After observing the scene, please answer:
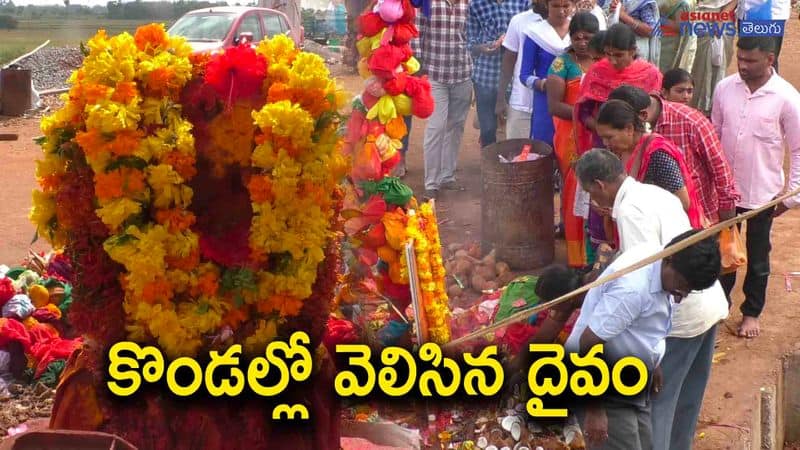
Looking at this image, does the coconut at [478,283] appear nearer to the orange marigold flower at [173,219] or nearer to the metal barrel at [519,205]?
the metal barrel at [519,205]

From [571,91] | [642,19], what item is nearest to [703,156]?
[571,91]

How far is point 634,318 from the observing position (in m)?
3.01

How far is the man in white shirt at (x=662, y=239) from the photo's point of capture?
328 cm

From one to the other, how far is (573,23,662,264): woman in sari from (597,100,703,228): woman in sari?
83 centimetres

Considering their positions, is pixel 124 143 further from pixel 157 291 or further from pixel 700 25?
pixel 700 25

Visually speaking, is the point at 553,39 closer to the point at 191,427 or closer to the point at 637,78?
the point at 637,78

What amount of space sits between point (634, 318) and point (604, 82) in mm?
2180

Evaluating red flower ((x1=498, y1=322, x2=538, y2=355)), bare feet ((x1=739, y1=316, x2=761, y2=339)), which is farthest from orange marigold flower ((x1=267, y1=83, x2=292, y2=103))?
bare feet ((x1=739, y1=316, x2=761, y2=339))

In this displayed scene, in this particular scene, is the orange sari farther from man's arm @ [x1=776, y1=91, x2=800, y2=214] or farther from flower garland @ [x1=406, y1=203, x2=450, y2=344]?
flower garland @ [x1=406, y1=203, x2=450, y2=344]

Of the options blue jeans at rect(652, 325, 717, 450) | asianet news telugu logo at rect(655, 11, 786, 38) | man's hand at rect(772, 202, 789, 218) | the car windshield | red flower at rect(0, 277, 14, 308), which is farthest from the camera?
the car windshield

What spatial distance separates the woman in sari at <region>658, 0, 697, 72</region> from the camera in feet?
25.2

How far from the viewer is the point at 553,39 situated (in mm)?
5875

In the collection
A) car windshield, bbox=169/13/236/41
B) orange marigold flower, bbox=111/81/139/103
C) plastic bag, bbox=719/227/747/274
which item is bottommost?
car windshield, bbox=169/13/236/41

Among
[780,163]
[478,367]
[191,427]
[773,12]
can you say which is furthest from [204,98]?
[773,12]
